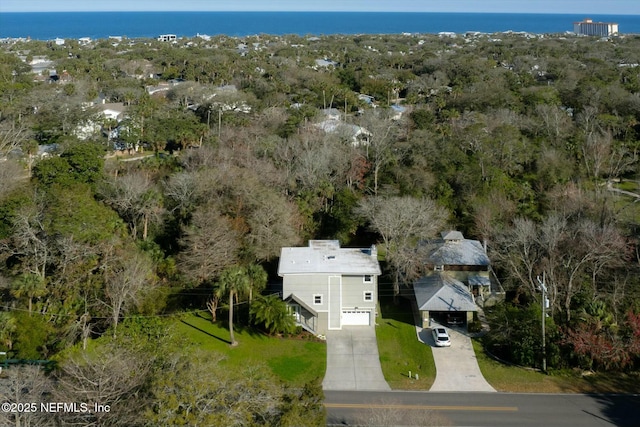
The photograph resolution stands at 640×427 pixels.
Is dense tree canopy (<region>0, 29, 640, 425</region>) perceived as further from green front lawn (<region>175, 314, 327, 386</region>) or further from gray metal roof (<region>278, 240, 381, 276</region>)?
gray metal roof (<region>278, 240, 381, 276</region>)

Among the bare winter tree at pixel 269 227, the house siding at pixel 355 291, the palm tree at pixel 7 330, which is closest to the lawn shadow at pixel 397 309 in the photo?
the house siding at pixel 355 291

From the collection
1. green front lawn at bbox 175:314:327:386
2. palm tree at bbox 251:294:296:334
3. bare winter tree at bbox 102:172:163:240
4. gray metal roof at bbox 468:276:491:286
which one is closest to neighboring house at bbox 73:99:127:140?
bare winter tree at bbox 102:172:163:240

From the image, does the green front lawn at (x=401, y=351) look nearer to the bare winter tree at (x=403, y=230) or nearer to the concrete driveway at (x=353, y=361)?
the concrete driveway at (x=353, y=361)

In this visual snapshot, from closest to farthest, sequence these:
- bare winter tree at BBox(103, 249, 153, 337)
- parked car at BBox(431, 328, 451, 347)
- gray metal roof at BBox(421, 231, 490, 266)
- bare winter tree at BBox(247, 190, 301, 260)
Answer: bare winter tree at BBox(103, 249, 153, 337) → parked car at BBox(431, 328, 451, 347) → gray metal roof at BBox(421, 231, 490, 266) → bare winter tree at BBox(247, 190, 301, 260)

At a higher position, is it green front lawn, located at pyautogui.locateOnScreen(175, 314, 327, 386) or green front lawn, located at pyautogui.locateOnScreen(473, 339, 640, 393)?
green front lawn, located at pyautogui.locateOnScreen(175, 314, 327, 386)

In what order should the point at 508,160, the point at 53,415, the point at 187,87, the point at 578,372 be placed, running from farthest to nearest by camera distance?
the point at 187,87
the point at 508,160
the point at 578,372
the point at 53,415

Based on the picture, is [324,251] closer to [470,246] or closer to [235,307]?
[235,307]

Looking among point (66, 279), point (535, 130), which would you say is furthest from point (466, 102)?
point (66, 279)
